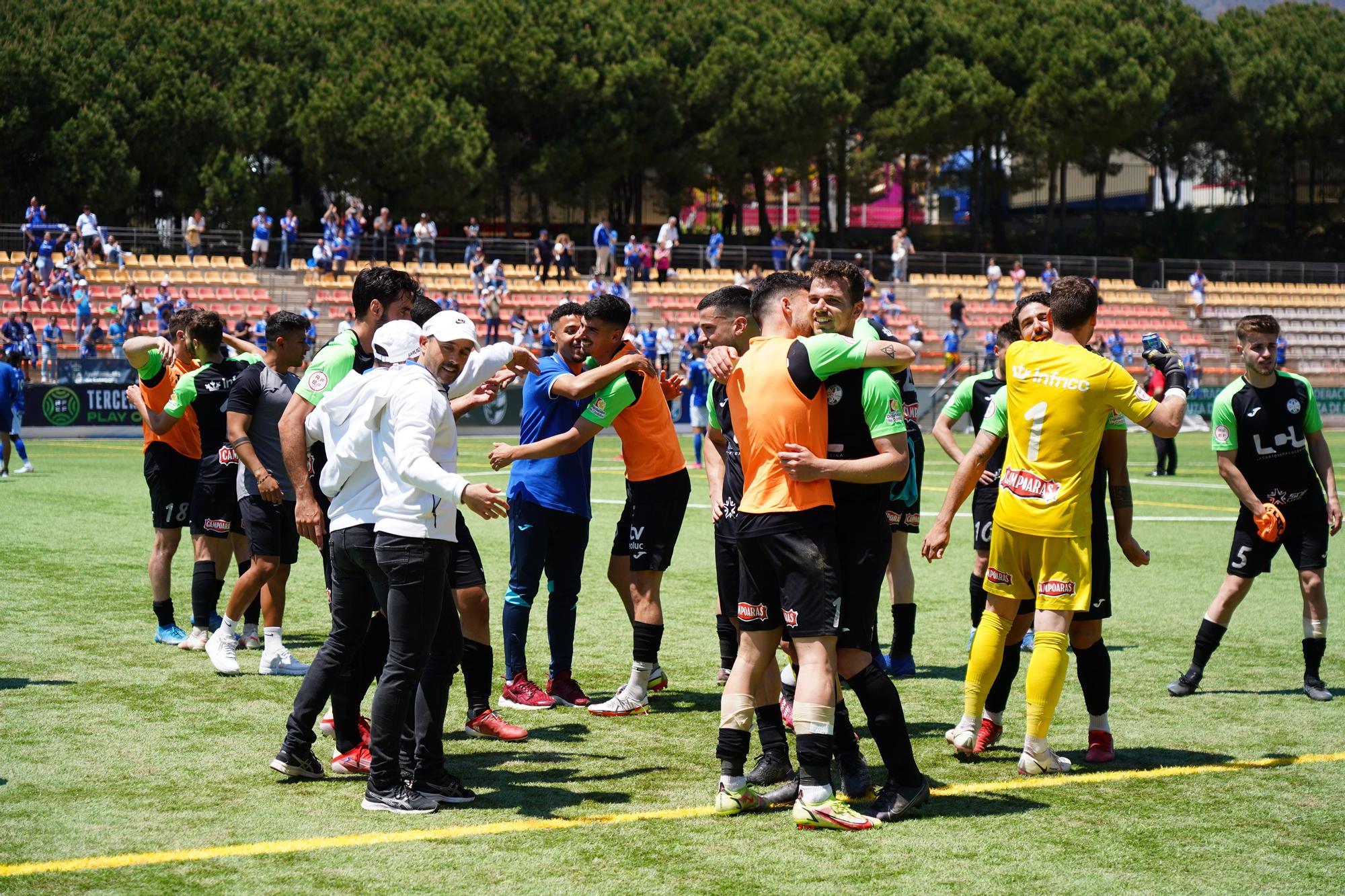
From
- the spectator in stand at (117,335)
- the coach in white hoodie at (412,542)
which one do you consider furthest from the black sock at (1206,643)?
the spectator in stand at (117,335)

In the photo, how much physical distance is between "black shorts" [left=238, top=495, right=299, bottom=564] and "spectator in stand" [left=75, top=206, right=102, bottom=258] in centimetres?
3189

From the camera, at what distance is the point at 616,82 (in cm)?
5459

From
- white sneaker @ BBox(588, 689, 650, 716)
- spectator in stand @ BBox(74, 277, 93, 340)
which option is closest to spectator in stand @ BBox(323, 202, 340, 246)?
spectator in stand @ BBox(74, 277, 93, 340)

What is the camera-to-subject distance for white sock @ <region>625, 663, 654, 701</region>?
734 cm

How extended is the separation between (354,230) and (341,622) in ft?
119

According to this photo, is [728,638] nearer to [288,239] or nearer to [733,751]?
[733,751]

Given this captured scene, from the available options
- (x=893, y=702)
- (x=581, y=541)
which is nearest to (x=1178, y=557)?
(x=581, y=541)

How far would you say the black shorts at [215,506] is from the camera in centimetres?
870

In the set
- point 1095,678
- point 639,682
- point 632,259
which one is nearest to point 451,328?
point 639,682

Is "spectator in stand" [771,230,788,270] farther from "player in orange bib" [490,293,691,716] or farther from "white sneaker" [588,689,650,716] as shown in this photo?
"white sneaker" [588,689,650,716]

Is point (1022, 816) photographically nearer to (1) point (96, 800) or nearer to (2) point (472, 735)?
(2) point (472, 735)

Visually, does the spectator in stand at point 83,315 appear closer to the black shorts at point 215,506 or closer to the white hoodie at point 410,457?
the black shorts at point 215,506

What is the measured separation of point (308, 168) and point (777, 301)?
48.0m

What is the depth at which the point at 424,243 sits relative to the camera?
42031mm
